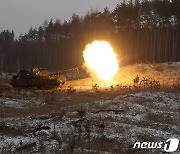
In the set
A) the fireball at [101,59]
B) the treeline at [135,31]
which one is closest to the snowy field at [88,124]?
the fireball at [101,59]

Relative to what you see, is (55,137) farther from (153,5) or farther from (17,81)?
(153,5)

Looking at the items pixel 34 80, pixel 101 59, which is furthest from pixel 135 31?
pixel 34 80

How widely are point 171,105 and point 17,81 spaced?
68.4 feet

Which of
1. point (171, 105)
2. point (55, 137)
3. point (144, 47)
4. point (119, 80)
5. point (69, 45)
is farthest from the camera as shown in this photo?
point (69, 45)

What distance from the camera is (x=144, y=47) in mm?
87938

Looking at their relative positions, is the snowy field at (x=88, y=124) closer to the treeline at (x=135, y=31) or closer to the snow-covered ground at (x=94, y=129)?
the snow-covered ground at (x=94, y=129)

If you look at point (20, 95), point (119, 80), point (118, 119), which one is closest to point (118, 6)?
point (119, 80)

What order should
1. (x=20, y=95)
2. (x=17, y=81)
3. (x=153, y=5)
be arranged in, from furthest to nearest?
(x=153, y=5) → (x=17, y=81) → (x=20, y=95)

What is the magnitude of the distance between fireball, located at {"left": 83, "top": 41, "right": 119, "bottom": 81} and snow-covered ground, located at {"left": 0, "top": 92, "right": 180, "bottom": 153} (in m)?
21.8

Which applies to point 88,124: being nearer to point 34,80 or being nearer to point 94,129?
point 94,129

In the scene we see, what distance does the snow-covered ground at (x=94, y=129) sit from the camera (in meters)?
16.6

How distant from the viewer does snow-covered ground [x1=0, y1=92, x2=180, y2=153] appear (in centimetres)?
1659

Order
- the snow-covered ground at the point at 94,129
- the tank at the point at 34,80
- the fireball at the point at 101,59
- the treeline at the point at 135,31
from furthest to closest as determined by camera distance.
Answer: the treeline at the point at 135,31 < the fireball at the point at 101,59 < the tank at the point at 34,80 < the snow-covered ground at the point at 94,129

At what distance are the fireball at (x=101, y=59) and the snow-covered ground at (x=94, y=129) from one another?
21783 millimetres
